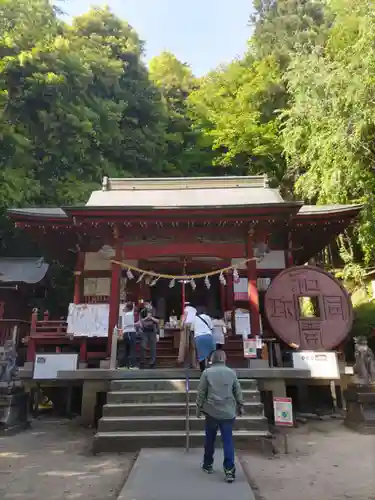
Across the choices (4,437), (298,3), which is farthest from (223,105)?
(4,437)

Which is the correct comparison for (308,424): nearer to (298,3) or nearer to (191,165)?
(191,165)

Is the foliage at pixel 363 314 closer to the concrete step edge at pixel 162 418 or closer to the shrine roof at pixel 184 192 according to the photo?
the shrine roof at pixel 184 192

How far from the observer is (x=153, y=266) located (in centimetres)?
1295

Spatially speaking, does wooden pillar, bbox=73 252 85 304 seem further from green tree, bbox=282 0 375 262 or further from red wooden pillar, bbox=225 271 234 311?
green tree, bbox=282 0 375 262

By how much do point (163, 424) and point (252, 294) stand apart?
472cm

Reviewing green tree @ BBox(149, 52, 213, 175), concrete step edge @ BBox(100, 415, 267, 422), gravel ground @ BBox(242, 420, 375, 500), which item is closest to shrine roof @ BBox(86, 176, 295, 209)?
concrete step edge @ BBox(100, 415, 267, 422)

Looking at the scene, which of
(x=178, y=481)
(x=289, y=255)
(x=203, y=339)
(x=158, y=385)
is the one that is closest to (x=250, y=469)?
(x=178, y=481)

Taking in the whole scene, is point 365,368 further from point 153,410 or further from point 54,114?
point 54,114

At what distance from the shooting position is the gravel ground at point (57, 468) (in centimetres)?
492

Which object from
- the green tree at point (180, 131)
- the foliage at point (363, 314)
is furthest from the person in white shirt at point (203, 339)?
the green tree at point (180, 131)

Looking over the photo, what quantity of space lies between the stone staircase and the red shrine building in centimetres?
294

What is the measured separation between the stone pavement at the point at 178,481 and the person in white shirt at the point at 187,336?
3.56 m

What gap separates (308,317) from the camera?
451 inches

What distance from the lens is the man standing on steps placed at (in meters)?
4.93
